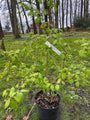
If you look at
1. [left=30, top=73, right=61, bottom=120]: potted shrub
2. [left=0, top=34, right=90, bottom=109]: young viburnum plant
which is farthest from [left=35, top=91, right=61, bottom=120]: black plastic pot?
[left=0, top=34, right=90, bottom=109]: young viburnum plant

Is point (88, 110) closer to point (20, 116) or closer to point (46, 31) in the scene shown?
point (20, 116)

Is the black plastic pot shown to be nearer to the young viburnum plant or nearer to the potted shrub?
the potted shrub

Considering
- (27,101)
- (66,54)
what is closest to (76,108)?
(27,101)

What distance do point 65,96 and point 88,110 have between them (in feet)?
1.57

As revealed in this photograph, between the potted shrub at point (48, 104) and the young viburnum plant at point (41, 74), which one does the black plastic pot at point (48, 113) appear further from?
the young viburnum plant at point (41, 74)

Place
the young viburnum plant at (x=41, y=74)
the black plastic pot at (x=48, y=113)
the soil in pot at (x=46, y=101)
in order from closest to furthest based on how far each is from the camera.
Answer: the young viburnum plant at (x=41, y=74), the black plastic pot at (x=48, y=113), the soil in pot at (x=46, y=101)

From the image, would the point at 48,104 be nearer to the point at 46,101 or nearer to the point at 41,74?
the point at 46,101

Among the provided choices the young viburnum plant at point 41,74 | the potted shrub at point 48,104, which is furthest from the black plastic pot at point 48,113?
the young viburnum plant at point 41,74

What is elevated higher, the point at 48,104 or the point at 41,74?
the point at 41,74

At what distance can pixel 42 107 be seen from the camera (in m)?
1.42

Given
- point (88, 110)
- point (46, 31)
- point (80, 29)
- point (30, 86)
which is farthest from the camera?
point (80, 29)

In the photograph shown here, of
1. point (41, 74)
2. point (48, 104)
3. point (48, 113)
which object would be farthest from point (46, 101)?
point (41, 74)

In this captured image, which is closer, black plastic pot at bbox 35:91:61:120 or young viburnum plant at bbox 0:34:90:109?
young viburnum plant at bbox 0:34:90:109

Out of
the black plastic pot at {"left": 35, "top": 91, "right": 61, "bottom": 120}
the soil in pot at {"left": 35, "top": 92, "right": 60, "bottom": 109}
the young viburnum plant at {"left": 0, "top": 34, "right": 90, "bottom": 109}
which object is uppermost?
the young viburnum plant at {"left": 0, "top": 34, "right": 90, "bottom": 109}
